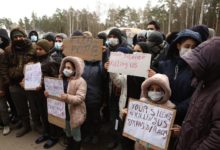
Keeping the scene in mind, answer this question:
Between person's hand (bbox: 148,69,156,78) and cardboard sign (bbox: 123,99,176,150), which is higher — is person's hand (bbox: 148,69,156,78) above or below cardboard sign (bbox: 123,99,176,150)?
above

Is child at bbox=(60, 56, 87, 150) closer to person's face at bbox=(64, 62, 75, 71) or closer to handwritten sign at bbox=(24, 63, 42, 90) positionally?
person's face at bbox=(64, 62, 75, 71)

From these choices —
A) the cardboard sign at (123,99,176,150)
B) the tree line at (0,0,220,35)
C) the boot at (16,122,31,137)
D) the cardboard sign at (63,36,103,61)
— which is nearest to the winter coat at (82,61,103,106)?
the cardboard sign at (63,36,103,61)

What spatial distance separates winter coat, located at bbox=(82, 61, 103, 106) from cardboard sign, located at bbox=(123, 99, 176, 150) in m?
1.41

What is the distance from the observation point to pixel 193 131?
212cm

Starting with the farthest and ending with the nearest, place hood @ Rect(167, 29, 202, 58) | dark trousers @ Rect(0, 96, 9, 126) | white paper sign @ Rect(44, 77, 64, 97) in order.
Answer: dark trousers @ Rect(0, 96, 9, 126)
white paper sign @ Rect(44, 77, 64, 97)
hood @ Rect(167, 29, 202, 58)

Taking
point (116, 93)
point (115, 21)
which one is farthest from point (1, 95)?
point (115, 21)

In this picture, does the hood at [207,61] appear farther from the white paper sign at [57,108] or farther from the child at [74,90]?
the white paper sign at [57,108]

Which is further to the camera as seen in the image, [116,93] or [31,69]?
[31,69]

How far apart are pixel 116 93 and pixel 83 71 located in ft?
2.14

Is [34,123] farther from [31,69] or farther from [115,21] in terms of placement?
[115,21]

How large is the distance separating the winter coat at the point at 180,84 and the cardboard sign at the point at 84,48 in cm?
135

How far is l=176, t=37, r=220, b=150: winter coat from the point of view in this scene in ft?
6.34

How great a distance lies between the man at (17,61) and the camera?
16.5ft

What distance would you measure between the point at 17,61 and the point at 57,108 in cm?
148
